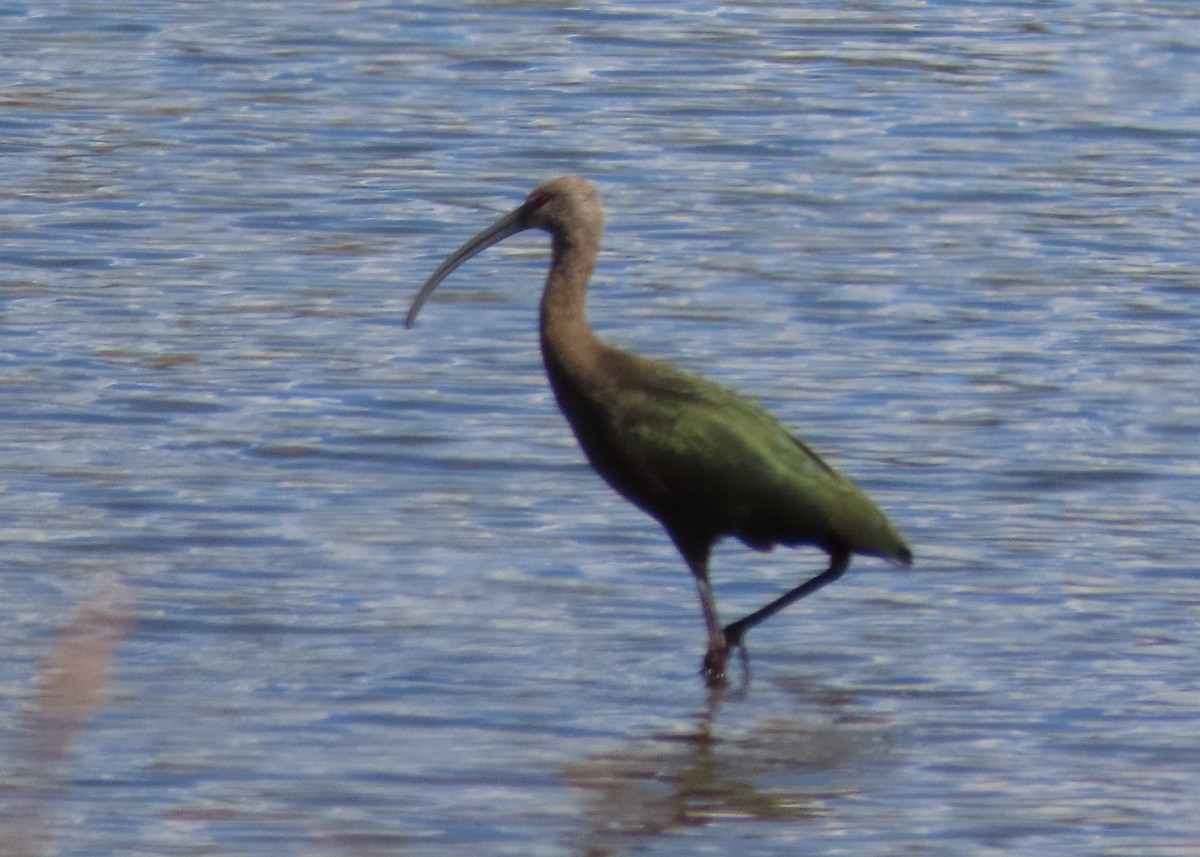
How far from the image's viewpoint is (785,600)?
7.43 metres

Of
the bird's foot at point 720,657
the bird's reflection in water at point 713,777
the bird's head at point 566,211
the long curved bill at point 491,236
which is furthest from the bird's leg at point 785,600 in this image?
the long curved bill at point 491,236

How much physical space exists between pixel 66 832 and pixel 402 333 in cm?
531

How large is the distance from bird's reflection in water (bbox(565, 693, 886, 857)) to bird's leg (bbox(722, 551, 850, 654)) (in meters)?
0.25

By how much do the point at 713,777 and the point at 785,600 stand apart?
39.2 inches

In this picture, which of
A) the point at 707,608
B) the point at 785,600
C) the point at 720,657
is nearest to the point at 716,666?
the point at 720,657

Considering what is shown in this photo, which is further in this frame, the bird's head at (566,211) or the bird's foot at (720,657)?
the bird's head at (566,211)

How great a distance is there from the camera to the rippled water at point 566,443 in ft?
20.7

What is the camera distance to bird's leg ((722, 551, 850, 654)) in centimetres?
725

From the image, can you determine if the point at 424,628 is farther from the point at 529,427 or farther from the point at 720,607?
the point at 529,427

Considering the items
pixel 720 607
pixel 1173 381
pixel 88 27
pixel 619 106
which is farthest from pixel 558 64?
pixel 720 607

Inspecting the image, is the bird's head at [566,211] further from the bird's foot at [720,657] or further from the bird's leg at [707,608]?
the bird's foot at [720,657]

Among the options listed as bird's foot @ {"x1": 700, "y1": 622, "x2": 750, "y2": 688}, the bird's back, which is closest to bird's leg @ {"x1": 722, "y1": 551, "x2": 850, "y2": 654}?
bird's foot @ {"x1": 700, "y1": 622, "x2": 750, "y2": 688}

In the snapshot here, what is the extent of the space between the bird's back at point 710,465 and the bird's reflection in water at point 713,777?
0.48m

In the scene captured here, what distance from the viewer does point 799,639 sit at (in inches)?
301
